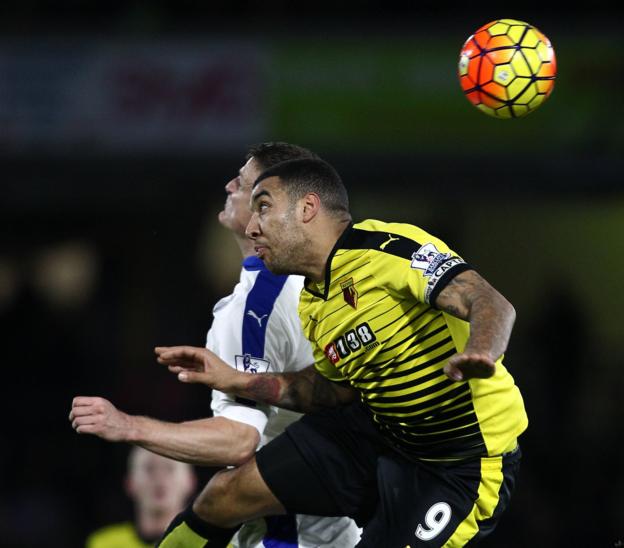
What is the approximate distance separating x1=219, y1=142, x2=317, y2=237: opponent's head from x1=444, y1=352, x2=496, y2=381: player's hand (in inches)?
66.1

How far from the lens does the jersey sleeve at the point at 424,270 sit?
12.9 ft

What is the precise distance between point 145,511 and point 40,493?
14.8ft

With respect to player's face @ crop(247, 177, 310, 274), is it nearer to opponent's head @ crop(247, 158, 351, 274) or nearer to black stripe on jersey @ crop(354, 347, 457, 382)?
opponent's head @ crop(247, 158, 351, 274)

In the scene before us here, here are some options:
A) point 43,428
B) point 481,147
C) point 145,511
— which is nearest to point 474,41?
point 145,511

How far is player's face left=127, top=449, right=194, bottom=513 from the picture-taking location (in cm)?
698

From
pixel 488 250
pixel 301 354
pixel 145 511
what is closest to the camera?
pixel 301 354

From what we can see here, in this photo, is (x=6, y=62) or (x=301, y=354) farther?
(x=6, y=62)

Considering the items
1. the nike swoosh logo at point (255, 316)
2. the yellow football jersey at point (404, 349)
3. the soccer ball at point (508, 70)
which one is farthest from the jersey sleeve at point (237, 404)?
the soccer ball at point (508, 70)

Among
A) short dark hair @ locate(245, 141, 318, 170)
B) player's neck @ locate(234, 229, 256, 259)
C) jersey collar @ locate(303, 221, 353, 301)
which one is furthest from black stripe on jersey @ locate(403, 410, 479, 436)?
short dark hair @ locate(245, 141, 318, 170)

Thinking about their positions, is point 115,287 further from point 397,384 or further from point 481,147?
point 397,384

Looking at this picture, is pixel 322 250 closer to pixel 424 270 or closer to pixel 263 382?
pixel 424 270

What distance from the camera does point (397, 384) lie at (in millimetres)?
4262

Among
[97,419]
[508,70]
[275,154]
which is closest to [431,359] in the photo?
[97,419]

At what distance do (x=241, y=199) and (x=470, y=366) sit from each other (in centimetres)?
183
